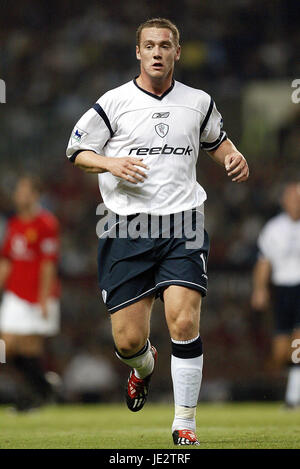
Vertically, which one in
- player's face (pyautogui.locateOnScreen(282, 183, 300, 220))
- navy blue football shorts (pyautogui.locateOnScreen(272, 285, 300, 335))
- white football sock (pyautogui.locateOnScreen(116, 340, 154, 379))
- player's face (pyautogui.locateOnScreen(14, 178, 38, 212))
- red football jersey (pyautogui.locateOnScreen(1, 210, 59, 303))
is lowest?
white football sock (pyautogui.locateOnScreen(116, 340, 154, 379))

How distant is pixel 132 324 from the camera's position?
6012 mm

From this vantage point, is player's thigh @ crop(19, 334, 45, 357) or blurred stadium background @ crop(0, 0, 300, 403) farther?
blurred stadium background @ crop(0, 0, 300, 403)

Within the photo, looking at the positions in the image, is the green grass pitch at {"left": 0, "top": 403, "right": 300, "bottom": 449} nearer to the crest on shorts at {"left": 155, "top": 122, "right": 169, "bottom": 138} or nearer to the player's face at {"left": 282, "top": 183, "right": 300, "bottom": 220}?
the crest on shorts at {"left": 155, "top": 122, "right": 169, "bottom": 138}

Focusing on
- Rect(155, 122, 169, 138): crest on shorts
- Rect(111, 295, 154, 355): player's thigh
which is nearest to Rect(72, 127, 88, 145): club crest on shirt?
Rect(155, 122, 169, 138): crest on shorts

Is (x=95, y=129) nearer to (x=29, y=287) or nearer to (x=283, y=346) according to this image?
(x=29, y=287)

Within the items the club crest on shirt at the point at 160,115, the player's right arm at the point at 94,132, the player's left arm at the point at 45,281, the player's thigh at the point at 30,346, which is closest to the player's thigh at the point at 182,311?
the player's right arm at the point at 94,132

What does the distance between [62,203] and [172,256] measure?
29.2ft

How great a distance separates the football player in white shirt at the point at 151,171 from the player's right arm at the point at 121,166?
1cm

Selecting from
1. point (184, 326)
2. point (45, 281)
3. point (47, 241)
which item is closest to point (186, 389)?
point (184, 326)

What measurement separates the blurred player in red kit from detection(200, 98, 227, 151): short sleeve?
4.16 metres

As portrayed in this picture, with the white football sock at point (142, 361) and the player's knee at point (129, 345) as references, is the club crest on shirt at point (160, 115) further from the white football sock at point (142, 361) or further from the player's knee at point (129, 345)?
the white football sock at point (142, 361)

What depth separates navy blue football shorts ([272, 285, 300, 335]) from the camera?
10.7 m

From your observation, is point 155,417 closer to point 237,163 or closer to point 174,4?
point 237,163

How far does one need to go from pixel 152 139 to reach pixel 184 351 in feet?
4.25
